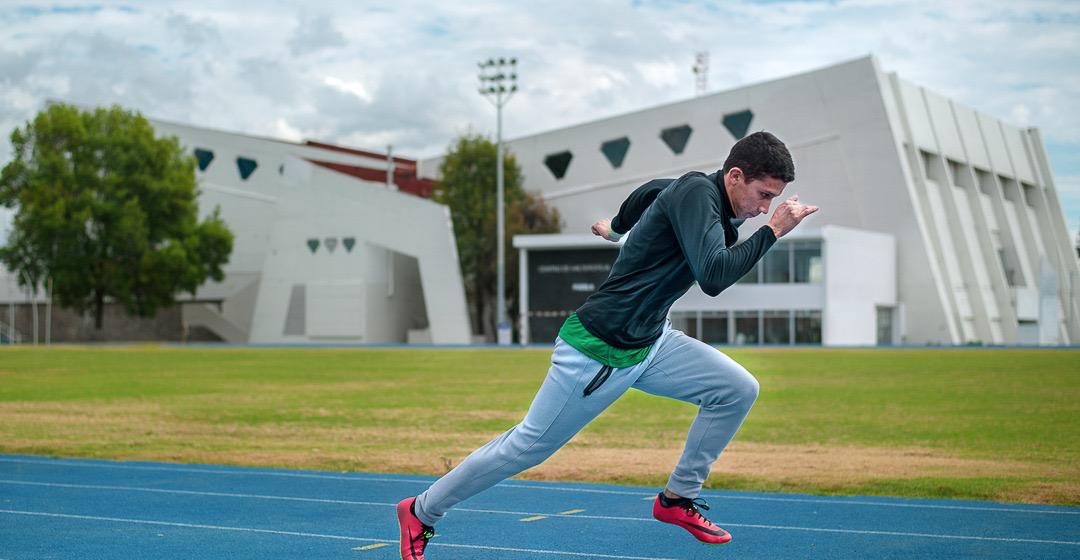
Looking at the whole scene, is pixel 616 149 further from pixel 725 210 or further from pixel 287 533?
pixel 725 210

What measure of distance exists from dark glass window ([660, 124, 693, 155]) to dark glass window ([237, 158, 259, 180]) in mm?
27436

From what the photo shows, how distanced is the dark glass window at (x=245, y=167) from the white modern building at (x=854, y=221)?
20116 millimetres

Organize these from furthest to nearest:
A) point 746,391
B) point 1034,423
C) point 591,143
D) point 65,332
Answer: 1. point 65,332
2. point 591,143
3. point 1034,423
4. point 746,391

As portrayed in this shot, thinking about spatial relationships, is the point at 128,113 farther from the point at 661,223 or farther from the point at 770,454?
the point at 661,223

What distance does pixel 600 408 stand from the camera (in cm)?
574

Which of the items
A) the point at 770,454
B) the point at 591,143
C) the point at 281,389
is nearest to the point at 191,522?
the point at 770,454

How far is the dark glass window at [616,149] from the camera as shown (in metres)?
74.8

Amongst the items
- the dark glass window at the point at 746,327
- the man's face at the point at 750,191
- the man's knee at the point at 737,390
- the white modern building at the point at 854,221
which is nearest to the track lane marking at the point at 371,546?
the man's knee at the point at 737,390

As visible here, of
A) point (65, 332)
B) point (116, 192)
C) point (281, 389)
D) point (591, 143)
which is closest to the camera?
point (281, 389)

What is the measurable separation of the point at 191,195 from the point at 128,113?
6.07 meters

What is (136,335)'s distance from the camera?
80.0 meters

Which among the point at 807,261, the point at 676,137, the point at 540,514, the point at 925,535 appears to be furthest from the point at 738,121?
the point at 925,535

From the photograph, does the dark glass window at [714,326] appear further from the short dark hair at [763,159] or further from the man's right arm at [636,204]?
the short dark hair at [763,159]

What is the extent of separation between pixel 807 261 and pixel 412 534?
55616 millimetres
